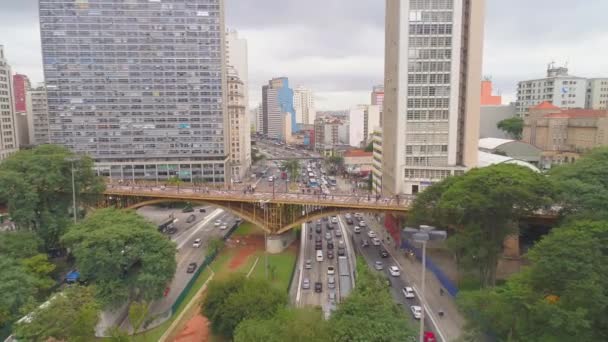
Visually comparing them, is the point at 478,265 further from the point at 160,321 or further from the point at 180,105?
the point at 180,105

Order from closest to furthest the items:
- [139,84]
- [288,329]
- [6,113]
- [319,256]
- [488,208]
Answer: [288,329] → [488,208] → [319,256] → [139,84] → [6,113]

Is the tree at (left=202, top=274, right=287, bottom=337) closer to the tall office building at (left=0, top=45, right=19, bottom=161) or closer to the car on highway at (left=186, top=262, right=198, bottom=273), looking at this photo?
the car on highway at (left=186, top=262, right=198, bottom=273)

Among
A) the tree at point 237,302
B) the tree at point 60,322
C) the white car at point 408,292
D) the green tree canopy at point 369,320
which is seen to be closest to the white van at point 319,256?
the white car at point 408,292

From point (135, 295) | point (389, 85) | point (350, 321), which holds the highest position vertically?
point (389, 85)

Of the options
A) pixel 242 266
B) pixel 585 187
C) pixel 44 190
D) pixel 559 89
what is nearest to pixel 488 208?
pixel 585 187

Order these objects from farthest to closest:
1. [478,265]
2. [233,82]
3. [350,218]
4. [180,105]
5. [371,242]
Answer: [233,82] → [180,105] → [350,218] → [371,242] → [478,265]

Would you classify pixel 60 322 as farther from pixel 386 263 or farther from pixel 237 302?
pixel 386 263

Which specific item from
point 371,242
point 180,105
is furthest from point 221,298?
point 180,105
